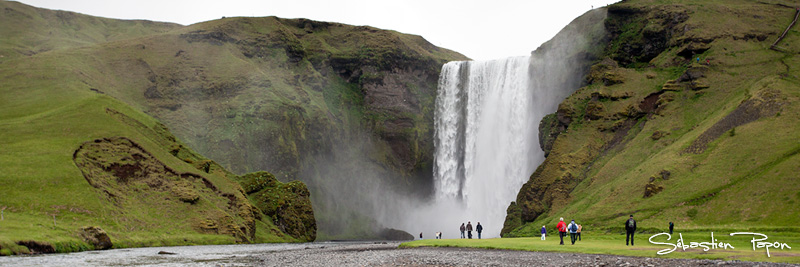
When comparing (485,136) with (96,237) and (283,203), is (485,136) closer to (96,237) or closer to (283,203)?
(283,203)

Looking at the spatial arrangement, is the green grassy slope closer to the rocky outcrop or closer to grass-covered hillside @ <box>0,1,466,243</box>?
grass-covered hillside @ <box>0,1,466,243</box>

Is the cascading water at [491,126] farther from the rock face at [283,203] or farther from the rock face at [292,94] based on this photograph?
the rock face at [283,203]

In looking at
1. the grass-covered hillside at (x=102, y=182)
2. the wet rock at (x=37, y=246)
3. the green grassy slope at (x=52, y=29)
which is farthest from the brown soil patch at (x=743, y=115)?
the green grassy slope at (x=52, y=29)

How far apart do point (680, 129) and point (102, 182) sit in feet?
208

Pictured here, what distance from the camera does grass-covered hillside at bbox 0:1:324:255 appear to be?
2009 inches

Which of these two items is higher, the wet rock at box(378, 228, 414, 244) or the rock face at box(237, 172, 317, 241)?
the rock face at box(237, 172, 317, 241)

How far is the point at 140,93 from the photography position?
107 metres

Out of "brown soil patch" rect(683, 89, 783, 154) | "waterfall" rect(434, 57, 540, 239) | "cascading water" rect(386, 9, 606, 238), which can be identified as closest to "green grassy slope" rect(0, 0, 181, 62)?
"cascading water" rect(386, 9, 606, 238)

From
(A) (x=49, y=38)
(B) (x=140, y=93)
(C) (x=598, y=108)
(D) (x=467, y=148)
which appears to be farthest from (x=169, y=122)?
(C) (x=598, y=108)

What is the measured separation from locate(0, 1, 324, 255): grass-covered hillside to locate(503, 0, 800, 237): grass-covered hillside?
35.8m

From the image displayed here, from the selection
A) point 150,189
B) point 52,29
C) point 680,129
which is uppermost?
point 52,29

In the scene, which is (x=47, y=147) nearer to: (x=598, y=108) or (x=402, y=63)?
(x=598, y=108)

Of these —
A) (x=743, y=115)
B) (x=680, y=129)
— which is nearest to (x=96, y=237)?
(x=680, y=129)

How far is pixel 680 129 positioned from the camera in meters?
61.7
